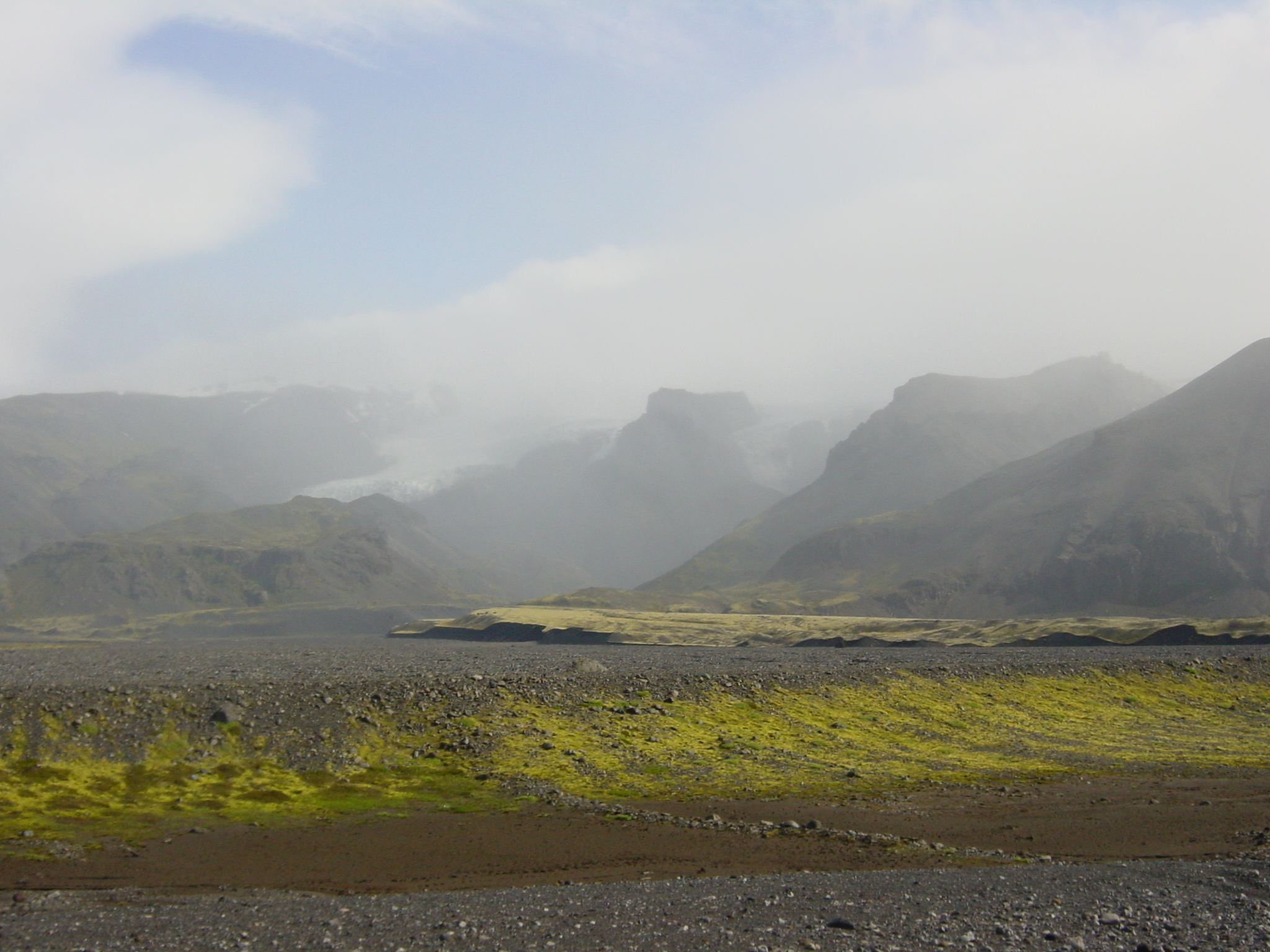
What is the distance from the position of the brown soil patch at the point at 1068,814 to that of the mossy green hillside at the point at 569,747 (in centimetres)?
219

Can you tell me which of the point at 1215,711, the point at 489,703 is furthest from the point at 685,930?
the point at 1215,711

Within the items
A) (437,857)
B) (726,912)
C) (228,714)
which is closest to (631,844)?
(437,857)

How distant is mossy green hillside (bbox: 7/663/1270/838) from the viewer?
4088cm

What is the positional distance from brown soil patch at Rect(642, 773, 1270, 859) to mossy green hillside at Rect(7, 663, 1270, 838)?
2.19 meters

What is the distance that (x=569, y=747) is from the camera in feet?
160

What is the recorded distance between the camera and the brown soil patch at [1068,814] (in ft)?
113

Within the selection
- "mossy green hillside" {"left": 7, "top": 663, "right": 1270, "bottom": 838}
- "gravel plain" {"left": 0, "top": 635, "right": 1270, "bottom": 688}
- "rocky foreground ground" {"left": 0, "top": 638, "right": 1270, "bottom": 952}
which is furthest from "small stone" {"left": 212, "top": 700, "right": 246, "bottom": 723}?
"rocky foreground ground" {"left": 0, "top": 638, "right": 1270, "bottom": 952}

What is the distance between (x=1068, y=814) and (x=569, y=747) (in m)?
22.7

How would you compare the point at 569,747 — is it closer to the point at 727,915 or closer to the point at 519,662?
the point at 727,915

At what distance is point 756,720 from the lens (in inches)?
2233

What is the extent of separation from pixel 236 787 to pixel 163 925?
16849 millimetres

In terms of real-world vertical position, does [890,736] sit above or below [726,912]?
below

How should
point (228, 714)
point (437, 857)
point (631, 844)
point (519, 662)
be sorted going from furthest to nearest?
point (519, 662), point (228, 714), point (631, 844), point (437, 857)

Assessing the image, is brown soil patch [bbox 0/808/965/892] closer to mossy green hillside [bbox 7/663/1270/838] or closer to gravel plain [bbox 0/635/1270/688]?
mossy green hillside [bbox 7/663/1270/838]
